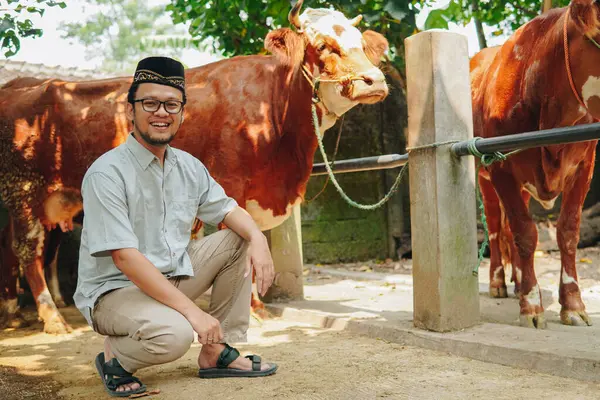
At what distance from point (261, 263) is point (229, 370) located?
562 mm

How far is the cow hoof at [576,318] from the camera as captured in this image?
13.7ft

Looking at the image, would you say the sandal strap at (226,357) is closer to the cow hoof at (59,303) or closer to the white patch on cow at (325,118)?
the white patch on cow at (325,118)

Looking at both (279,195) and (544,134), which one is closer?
(544,134)

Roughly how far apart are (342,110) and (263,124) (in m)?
0.63

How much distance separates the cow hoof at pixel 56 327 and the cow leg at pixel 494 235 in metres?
3.37

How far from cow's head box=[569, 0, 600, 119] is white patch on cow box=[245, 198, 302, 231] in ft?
7.38

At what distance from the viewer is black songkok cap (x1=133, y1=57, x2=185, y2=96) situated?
10.2 feet

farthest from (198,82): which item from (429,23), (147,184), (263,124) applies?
(429,23)

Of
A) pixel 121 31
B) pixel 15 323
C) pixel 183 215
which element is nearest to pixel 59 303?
pixel 15 323

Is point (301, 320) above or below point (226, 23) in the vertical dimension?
below

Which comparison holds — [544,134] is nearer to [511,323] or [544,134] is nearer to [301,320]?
[511,323]

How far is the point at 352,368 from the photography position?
11.1 ft

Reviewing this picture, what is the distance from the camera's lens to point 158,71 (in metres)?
3.12

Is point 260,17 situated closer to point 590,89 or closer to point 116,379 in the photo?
point 590,89
